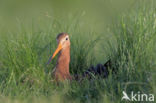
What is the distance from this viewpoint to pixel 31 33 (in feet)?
20.2

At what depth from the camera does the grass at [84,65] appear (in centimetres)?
488

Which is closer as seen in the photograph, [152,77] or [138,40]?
→ [152,77]

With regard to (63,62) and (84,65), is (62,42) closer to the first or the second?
(63,62)

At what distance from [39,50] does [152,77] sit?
2084 mm

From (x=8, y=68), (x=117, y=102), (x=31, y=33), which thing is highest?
(x=31, y=33)

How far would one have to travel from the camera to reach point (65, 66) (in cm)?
602

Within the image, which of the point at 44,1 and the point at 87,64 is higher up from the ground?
the point at 44,1

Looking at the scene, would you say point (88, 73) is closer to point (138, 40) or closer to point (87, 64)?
point (87, 64)

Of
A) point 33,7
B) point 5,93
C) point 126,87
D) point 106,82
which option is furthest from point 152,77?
point 33,7

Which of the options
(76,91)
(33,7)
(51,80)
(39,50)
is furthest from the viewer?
(33,7)

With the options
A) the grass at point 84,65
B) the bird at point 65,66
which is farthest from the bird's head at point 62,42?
the grass at point 84,65

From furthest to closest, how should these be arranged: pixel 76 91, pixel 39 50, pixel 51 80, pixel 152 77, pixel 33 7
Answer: pixel 33 7
pixel 39 50
pixel 51 80
pixel 76 91
pixel 152 77

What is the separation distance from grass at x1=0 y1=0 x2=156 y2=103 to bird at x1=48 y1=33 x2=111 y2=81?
8.7 inches

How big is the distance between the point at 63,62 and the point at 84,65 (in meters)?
0.54
